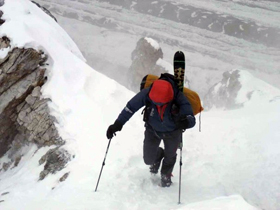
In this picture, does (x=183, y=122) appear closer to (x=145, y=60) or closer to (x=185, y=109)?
(x=185, y=109)

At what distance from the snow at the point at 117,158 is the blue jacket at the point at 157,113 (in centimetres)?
131

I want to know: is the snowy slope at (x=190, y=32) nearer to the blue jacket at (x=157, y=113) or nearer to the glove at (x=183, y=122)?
the blue jacket at (x=157, y=113)

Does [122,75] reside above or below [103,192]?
below

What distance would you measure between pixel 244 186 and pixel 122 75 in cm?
2703

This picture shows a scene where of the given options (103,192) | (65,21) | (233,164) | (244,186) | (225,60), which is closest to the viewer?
(103,192)

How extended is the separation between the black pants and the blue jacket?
180 millimetres

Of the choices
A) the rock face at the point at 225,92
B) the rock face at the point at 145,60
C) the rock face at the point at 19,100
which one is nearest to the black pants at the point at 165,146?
the rock face at the point at 19,100

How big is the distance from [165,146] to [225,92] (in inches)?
634

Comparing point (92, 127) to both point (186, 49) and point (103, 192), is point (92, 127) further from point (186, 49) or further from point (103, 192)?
point (186, 49)

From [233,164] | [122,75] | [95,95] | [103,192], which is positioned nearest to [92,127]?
[95,95]

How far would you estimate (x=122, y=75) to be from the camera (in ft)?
106

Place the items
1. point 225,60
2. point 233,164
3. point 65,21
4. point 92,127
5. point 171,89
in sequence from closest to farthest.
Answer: point 171,89
point 233,164
point 92,127
point 225,60
point 65,21

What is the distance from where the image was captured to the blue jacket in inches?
182

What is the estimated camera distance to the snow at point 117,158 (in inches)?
217
